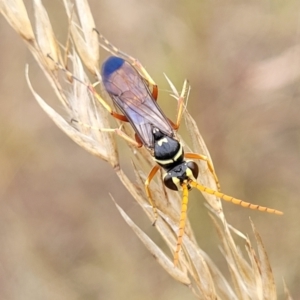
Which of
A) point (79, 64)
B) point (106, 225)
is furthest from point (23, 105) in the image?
point (79, 64)

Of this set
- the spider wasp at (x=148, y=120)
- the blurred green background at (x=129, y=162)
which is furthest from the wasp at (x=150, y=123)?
the blurred green background at (x=129, y=162)

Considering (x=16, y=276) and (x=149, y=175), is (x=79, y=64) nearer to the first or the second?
(x=149, y=175)

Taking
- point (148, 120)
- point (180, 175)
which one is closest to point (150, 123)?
point (148, 120)

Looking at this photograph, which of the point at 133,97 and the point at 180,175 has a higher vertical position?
the point at 133,97

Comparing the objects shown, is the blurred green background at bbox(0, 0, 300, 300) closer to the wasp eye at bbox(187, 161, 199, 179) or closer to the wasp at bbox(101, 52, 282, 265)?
the wasp at bbox(101, 52, 282, 265)

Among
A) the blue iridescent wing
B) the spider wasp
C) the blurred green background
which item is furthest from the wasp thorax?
the blurred green background

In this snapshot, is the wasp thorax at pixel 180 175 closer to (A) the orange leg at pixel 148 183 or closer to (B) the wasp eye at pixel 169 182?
(B) the wasp eye at pixel 169 182

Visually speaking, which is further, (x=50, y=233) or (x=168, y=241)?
(x=50, y=233)

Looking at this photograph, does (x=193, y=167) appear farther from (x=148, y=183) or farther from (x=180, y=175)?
(x=148, y=183)
